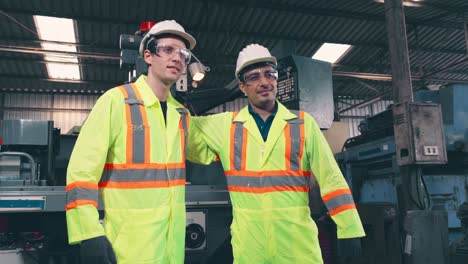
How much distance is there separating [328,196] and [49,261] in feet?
5.88

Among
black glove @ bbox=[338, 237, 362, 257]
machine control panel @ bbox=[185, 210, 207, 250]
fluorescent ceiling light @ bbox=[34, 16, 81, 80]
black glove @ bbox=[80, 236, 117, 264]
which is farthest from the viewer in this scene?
fluorescent ceiling light @ bbox=[34, 16, 81, 80]

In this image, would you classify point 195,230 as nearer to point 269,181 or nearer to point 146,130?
point 269,181

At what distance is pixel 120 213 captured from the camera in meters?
1.70

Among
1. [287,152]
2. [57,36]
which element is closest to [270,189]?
[287,152]

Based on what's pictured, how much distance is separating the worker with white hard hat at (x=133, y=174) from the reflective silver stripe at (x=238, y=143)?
0.33 metres

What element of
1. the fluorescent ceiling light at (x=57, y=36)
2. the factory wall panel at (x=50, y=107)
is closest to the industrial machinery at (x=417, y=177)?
the fluorescent ceiling light at (x=57, y=36)

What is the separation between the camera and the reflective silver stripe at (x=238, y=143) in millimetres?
2154

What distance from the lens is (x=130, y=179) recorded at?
1750mm

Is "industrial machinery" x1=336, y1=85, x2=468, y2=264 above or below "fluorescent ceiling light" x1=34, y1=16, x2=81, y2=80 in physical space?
below

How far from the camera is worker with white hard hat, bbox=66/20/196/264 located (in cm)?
159

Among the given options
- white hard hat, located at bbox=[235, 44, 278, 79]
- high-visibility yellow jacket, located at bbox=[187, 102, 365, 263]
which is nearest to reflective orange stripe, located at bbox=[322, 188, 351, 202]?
high-visibility yellow jacket, located at bbox=[187, 102, 365, 263]

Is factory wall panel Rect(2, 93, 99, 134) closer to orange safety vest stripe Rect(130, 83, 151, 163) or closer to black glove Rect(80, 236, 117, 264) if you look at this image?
orange safety vest stripe Rect(130, 83, 151, 163)

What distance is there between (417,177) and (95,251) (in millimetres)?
4406

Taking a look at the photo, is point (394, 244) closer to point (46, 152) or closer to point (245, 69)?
point (245, 69)
